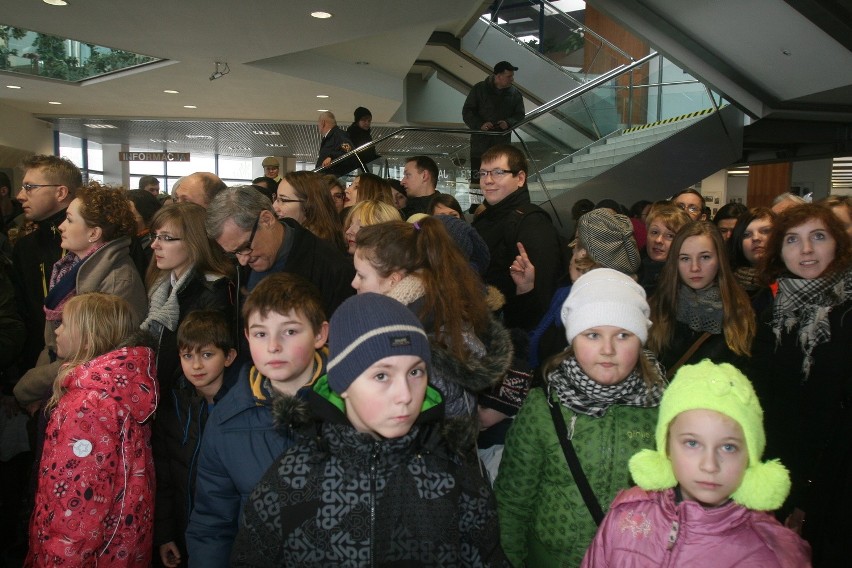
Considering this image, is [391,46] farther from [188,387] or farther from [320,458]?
[320,458]

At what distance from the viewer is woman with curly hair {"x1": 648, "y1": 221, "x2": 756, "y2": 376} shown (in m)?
2.67

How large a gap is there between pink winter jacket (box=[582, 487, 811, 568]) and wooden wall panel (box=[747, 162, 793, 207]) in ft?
36.7

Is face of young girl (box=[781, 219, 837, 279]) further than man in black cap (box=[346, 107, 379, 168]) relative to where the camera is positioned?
No

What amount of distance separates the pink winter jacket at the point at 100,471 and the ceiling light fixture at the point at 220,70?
7.63 m

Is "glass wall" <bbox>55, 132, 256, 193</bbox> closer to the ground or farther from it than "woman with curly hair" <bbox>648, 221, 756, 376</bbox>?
farther from it

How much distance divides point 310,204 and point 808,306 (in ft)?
8.48

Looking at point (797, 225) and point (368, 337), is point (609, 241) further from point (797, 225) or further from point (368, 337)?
point (368, 337)

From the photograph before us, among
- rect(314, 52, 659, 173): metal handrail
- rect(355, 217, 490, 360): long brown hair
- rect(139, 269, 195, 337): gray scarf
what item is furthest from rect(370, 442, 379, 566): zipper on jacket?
rect(314, 52, 659, 173): metal handrail

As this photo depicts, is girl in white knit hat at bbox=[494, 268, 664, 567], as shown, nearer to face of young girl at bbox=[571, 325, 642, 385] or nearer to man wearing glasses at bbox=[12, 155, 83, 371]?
face of young girl at bbox=[571, 325, 642, 385]

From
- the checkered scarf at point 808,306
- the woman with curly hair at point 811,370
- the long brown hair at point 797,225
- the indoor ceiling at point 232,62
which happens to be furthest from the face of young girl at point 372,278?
the indoor ceiling at point 232,62

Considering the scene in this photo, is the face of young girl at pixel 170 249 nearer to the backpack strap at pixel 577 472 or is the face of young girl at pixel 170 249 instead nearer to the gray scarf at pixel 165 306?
the gray scarf at pixel 165 306

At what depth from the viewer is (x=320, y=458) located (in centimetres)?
157

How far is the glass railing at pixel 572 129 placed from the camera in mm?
7059

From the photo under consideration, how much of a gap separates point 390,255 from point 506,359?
546 mm
